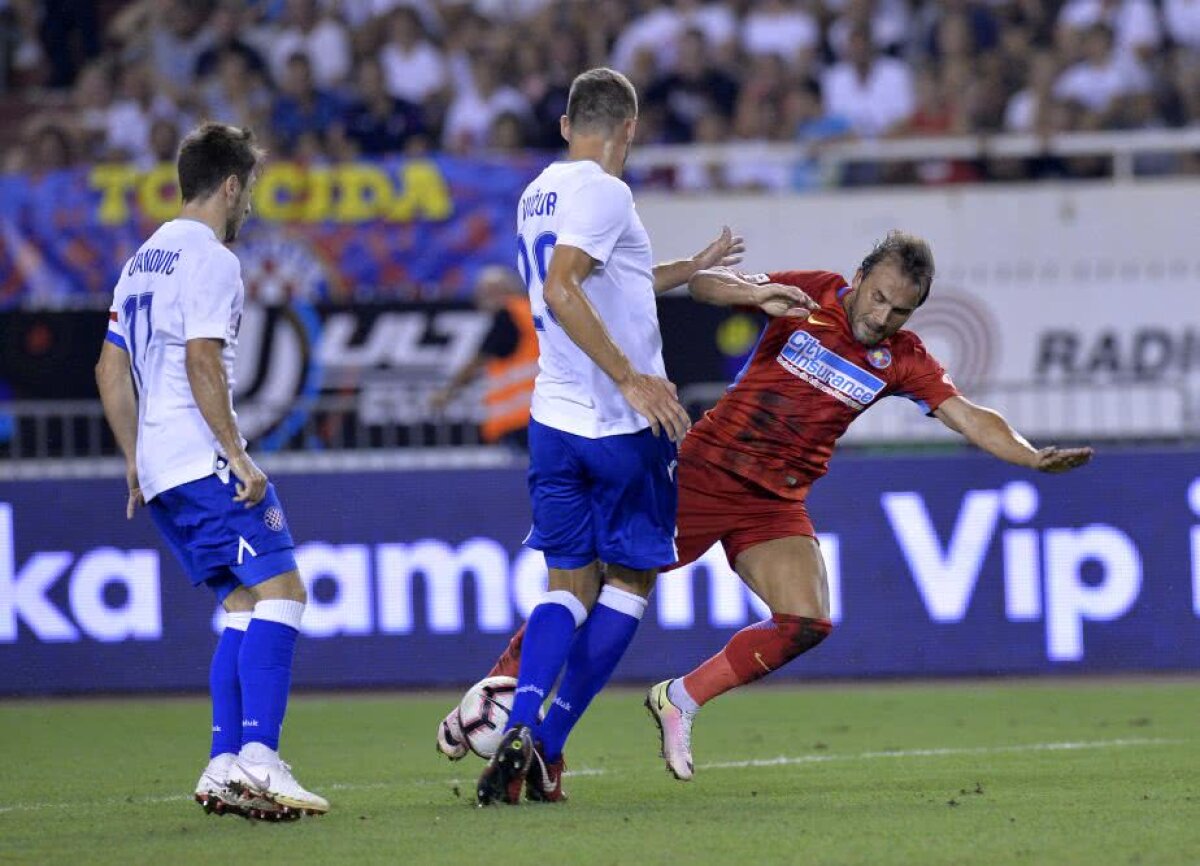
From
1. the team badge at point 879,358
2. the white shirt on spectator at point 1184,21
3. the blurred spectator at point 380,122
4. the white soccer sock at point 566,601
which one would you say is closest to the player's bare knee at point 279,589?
the white soccer sock at point 566,601

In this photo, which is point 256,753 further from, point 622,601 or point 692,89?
point 692,89

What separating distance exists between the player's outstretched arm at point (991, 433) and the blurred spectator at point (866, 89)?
8.55 meters

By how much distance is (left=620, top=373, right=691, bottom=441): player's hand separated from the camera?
248 inches

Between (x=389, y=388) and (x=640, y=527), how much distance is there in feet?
19.2

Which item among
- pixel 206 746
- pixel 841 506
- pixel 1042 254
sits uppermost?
pixel 1042 254

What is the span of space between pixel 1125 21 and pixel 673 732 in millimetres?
10504

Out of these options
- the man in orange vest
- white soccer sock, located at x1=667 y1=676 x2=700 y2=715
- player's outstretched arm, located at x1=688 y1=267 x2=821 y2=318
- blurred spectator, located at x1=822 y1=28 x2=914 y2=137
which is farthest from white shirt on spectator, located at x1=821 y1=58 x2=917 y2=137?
white soccer sock, located at x1=667 y1=676 x2=700 y2=715

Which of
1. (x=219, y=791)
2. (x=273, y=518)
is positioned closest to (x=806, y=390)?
(x=273, y=518)

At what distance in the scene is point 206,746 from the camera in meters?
9.02

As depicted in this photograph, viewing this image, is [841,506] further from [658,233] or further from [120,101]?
[120,101]

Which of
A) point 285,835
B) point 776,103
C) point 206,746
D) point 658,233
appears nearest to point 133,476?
point 285,835

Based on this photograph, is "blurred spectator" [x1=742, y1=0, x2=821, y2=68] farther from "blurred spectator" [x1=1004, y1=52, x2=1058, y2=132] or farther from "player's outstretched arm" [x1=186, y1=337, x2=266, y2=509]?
"player's outstretched arm" [x1=186, y1=337, x2=266, y2=509]

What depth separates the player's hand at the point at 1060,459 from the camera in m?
6.40

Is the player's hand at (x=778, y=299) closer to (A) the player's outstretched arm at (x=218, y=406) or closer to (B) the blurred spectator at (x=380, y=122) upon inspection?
A: (A) the player's outstretched arm at (x=218, y=406)
